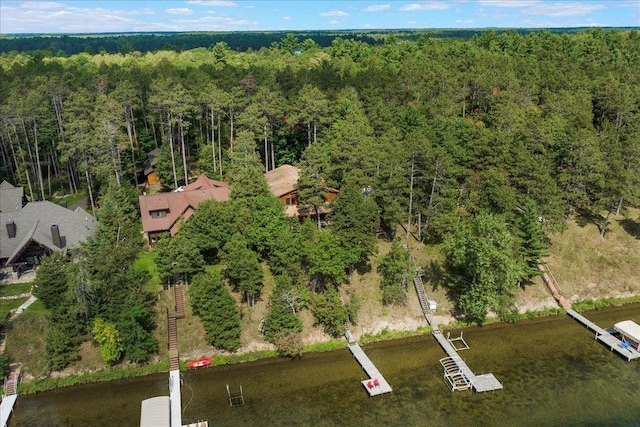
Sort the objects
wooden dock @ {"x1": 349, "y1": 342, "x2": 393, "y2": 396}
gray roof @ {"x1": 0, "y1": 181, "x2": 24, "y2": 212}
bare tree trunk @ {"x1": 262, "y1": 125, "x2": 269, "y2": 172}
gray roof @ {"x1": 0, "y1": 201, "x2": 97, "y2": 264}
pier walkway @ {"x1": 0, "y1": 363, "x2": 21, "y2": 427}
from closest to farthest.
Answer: pier walkway @ {"x1": 0, "y1": 363, "x2": 21, "y2": 427}, wooden dock @ {"x1": 349, "y1": 342, "x2": 393, "y2": 396}, gray roof @ {"x1": 0, "y1": 201, "x2": 97, "y2": 264}, gray roof @ {"x1": 0, "y1": 181, "x2": 24, "y2": 212}, bare tree trunk @ {"x1": 262, "y1": 125, "x2": 269, "y2": 172}

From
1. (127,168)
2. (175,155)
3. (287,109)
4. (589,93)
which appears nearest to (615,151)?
(589,93)

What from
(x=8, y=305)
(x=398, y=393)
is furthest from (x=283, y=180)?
(x=8, y=305)

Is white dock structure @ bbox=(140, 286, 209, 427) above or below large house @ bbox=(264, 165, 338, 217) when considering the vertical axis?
below

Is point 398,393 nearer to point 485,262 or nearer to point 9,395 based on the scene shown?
point 485,262

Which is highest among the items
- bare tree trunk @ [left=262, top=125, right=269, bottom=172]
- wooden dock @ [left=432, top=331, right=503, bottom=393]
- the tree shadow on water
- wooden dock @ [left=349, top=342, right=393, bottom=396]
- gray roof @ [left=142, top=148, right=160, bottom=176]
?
bare tree trunk @ [left=262, top=125, right=269, bottom=172]

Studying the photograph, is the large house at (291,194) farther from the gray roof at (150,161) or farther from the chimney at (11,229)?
the chimney at (11,229)

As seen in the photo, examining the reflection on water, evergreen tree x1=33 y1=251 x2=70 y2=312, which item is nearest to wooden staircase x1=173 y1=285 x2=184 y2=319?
the reflection on water

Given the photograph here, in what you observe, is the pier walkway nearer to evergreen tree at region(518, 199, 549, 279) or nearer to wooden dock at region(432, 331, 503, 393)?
wooden dock at region(432, 331, 503, 393)
